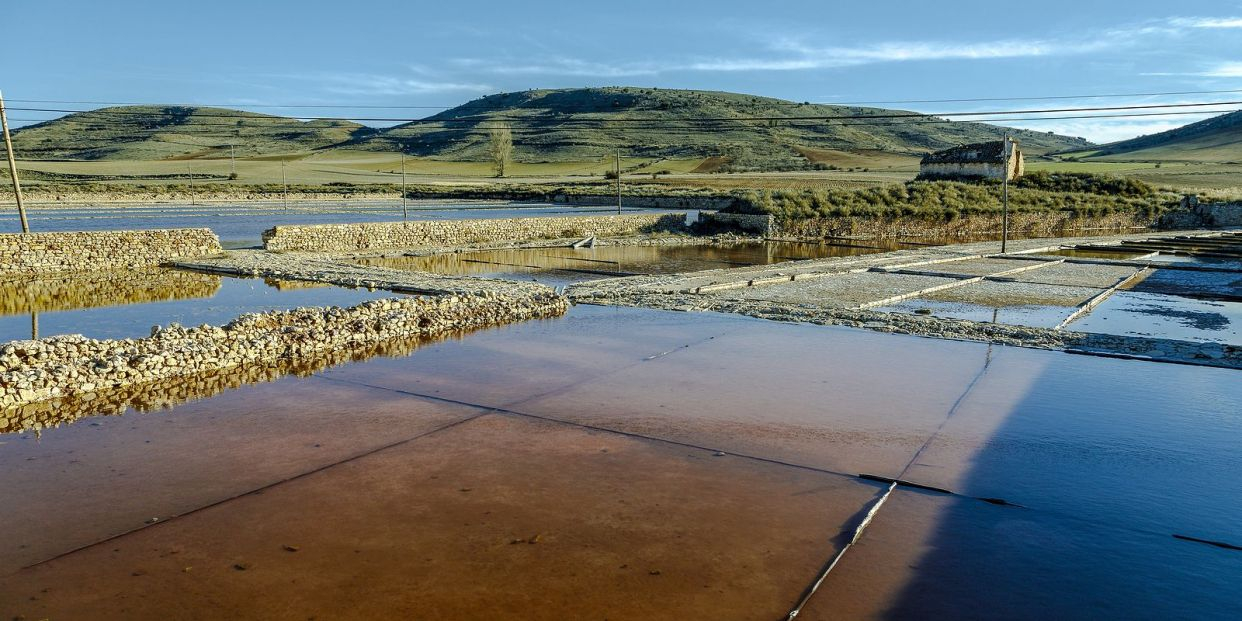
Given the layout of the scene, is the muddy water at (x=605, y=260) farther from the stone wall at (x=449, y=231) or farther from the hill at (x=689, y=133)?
the hill at (x=689, y=133)

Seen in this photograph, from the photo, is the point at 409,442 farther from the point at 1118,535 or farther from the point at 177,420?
the point at 1118,535

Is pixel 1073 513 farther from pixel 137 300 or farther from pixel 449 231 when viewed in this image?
pixel 449 231

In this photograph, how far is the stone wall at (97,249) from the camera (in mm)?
20984

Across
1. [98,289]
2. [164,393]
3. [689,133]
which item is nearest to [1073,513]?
[164,393]

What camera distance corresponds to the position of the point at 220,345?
11.0 metres

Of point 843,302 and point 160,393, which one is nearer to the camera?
point 160,393

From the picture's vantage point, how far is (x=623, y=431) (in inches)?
320

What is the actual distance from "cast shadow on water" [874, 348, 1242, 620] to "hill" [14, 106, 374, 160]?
463 feet

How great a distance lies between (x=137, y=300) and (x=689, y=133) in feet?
402

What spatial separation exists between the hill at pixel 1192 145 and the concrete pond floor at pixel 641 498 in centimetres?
9974

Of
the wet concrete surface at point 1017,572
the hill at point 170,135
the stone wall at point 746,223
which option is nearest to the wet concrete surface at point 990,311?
the wet concrete surface at point 1017,572

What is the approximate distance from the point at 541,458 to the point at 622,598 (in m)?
2.53

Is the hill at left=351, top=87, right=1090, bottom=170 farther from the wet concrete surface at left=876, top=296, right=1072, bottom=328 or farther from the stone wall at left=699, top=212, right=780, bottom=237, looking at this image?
the wet concrete surface at left=876, top=296, right=1072, bottom=328

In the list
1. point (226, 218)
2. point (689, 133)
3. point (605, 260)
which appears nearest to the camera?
point (605, 260)
